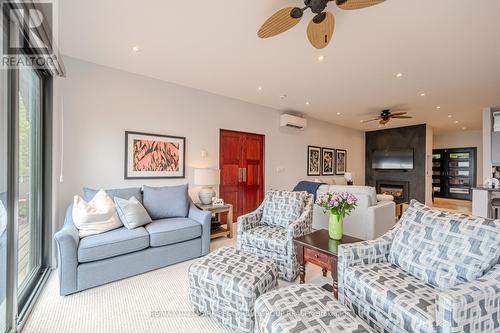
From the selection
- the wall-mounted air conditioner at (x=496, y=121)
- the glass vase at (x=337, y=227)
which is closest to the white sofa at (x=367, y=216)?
the glass vase at (x=337, y=227)

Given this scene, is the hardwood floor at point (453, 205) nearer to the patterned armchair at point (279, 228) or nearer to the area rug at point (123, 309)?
the patterned armchair at point (279, 228)

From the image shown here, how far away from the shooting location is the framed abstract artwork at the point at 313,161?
646 centimetres

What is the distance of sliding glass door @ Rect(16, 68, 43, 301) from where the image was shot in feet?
6.74

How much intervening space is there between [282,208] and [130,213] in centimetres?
189

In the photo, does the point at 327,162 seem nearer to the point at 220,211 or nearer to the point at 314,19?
the point at 220,211

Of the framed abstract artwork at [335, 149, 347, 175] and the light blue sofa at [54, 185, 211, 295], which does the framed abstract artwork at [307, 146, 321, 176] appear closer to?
the framed abstract artwork at [335, 149, 347, 175]

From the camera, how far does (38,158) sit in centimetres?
252

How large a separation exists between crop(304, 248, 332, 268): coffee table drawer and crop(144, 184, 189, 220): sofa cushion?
195cm

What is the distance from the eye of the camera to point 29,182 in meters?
2.31

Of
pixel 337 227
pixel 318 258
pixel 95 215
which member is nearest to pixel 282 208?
pixel 337 227

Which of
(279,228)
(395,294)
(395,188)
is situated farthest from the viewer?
(395,188)

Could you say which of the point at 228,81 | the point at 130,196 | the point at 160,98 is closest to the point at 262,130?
the point at 228,81

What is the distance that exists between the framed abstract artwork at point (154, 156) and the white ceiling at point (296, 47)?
40.1 inches

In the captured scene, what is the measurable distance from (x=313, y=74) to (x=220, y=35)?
169cm
